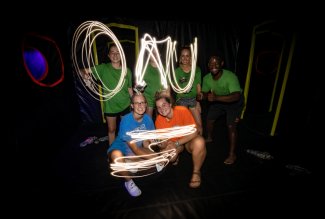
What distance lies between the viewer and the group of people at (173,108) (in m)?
2.87

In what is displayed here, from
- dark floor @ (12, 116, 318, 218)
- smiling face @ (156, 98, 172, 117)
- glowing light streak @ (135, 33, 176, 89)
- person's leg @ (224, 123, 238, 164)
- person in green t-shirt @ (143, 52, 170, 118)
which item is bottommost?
dark floor @ (12, 116, 318, 218)

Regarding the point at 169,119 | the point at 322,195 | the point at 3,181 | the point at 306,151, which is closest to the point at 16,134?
the point at 3,181

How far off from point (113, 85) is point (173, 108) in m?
1.24

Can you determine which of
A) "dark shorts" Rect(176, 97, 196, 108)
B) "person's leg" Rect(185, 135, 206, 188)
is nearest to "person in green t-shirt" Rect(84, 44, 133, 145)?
"dark shorts" Rect(176, 97, 196, 108)

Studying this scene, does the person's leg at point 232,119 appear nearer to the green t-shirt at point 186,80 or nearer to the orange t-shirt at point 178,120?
the green t-shirt at point 186,80

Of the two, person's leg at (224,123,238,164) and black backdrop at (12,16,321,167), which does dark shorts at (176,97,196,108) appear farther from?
black backdrop at (12,16,321,167)

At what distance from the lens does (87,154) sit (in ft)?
13.4

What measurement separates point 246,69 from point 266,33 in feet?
3.63

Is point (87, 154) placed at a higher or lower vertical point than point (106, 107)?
lower

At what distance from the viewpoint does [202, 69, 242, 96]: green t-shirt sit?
133 inches

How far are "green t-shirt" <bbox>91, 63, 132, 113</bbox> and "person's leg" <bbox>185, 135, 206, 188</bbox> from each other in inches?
58.3

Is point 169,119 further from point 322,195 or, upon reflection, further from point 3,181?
point 322,195

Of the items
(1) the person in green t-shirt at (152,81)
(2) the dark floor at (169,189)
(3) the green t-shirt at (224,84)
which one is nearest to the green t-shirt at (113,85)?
(1) the person in green t-shirt at (152,81)

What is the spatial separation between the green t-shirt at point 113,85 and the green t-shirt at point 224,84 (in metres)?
1.54
